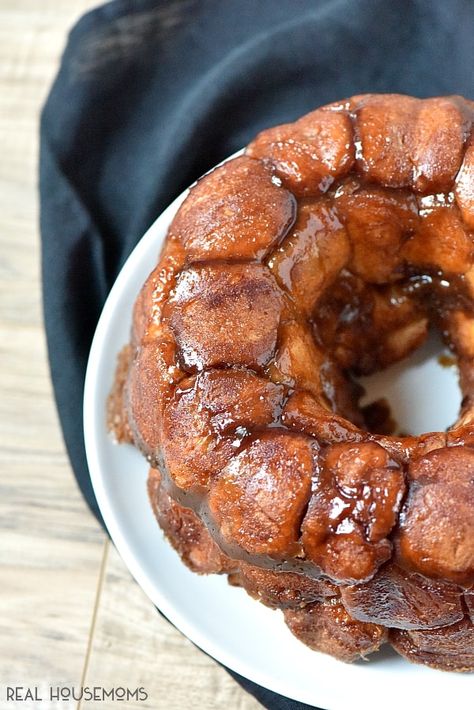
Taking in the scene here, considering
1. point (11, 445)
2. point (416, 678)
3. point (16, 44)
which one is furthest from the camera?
point (16, 44)

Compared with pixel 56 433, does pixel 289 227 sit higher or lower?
higher

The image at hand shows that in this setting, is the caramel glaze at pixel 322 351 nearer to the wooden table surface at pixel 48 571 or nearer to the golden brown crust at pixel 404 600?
the golden brown crust at pixel 404 600

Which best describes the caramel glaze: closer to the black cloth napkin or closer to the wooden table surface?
the wooden table surface

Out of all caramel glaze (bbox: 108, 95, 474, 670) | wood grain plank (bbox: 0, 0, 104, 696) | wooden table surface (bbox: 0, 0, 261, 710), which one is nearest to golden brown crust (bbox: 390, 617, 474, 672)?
caramel glaze (bbox: 108, 95, 474, 670)

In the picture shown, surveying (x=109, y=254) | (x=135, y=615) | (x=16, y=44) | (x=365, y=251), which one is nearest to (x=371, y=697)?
(x=135, y=615)

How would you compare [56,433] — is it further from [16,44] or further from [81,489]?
[16,44]

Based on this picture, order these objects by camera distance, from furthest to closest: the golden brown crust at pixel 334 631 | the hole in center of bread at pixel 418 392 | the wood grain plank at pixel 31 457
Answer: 1. the wood grain plank at pixel 31 457
2. the hole in center of bread at pixel 418 392
3. the golden brown crust at pixel 334 631

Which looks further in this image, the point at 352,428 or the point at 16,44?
the point at 16,44

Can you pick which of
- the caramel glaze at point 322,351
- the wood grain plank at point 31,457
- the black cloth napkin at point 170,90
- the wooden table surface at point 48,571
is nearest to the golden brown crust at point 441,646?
the caramel glaze at point 322,351
